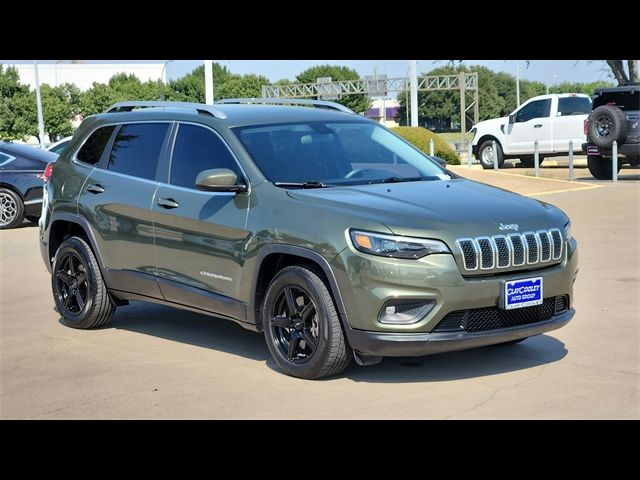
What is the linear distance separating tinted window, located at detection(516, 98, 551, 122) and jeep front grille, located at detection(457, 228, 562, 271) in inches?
828

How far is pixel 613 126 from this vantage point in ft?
70.7

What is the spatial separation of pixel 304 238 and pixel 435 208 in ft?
2.76

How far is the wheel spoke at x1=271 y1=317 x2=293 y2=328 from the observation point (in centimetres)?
648

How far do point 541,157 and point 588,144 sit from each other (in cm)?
544

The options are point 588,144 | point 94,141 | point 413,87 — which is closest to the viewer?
point 94,141

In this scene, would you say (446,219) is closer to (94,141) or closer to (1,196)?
(94,141)

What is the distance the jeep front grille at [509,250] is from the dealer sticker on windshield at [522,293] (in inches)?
4.4

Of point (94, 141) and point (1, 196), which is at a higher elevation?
point (94, 141)

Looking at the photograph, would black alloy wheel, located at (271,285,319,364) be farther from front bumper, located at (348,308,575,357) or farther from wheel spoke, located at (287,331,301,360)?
front bumper, located at (348,308,575,357)

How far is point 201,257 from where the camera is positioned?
280 inches

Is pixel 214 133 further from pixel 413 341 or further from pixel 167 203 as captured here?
pixel 413 341

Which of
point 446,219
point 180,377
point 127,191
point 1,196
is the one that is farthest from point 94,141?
point 1,196

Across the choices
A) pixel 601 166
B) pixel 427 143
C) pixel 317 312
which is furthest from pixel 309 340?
pixel 427 143
